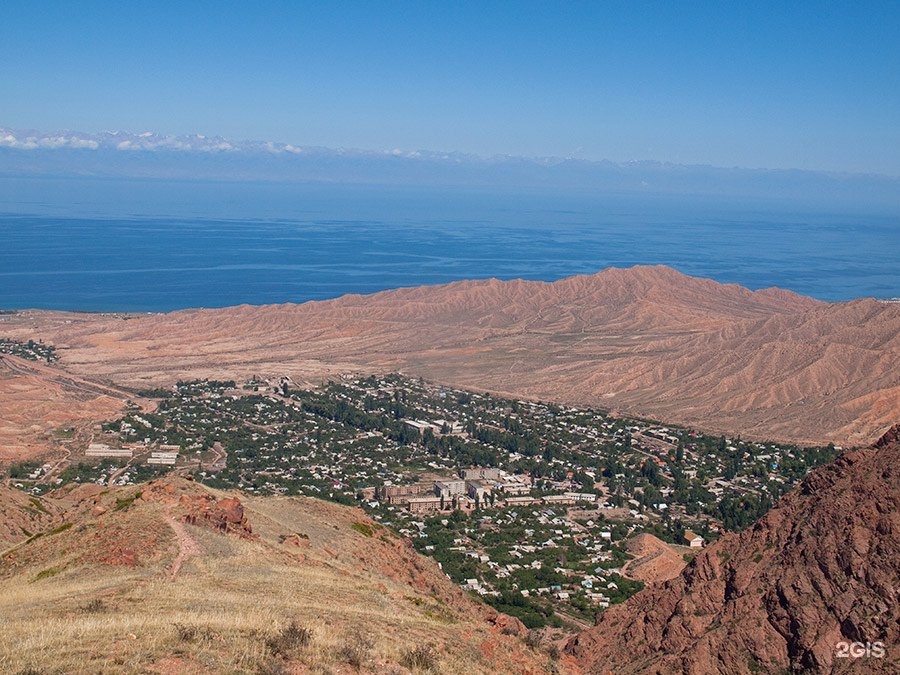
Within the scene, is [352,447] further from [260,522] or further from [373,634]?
[373,634]

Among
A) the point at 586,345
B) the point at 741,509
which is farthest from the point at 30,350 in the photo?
the point at 741,509

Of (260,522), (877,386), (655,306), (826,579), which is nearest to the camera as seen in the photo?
(826,579)

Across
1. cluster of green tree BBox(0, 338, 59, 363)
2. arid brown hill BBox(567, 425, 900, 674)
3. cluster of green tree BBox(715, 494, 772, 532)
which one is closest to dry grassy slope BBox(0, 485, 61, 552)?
arid brown hill BBox(567, 425, 900, 674)

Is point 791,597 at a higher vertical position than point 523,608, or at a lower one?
higher

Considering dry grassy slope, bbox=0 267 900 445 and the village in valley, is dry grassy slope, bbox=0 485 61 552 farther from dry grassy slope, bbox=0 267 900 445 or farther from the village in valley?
dry grassy slope, bbox=0 267 900 445

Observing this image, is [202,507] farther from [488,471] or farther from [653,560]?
[488,471]

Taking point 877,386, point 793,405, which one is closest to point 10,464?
point 793,405
